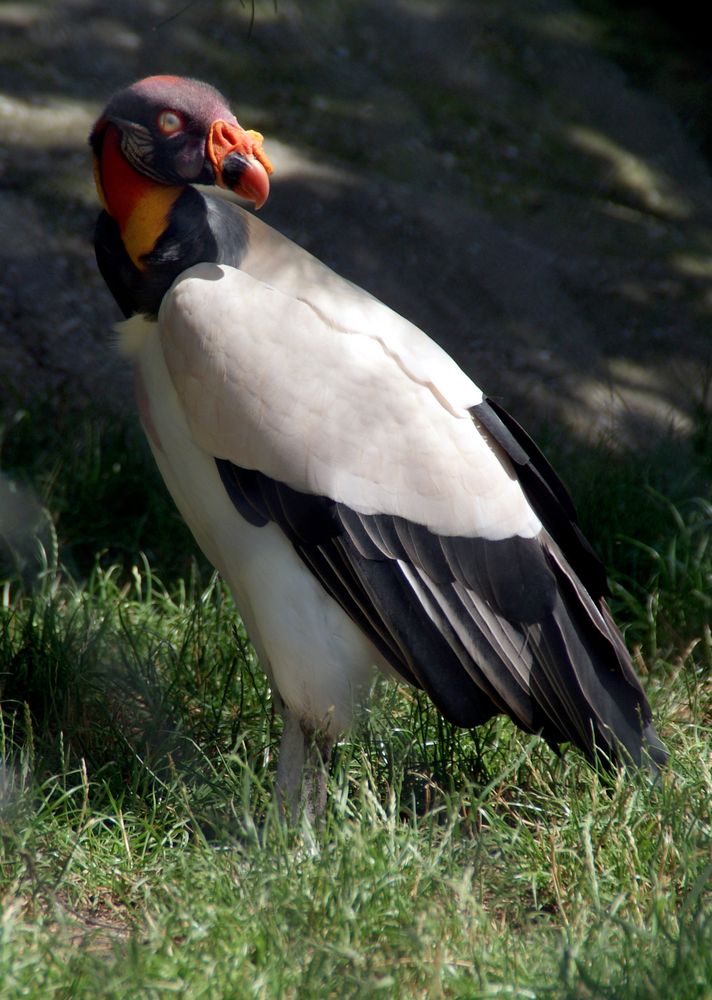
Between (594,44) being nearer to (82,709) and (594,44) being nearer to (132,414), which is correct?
(132,414)

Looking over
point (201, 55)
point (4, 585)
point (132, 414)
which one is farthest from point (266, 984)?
point (201, 55)

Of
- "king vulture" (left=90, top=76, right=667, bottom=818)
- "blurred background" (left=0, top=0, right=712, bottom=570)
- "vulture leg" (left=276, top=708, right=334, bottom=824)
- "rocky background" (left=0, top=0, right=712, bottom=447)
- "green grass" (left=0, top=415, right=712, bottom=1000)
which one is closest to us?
"green grass" (left=0, top=415, right=712, bottom=1000)

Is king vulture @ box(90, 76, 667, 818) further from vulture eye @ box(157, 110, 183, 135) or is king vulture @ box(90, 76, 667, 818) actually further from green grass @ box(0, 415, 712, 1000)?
green grass @ box(0, 415, 712, 1000)

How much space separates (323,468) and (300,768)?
2.43 feet

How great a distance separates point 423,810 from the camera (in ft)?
9.34

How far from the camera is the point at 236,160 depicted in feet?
8.23

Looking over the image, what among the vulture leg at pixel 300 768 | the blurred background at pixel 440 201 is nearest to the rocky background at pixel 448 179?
the blurred background at pixel 440 201

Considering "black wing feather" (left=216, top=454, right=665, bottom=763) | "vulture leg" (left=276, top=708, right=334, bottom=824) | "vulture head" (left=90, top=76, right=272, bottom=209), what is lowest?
"vulture leg" (left=276, top=708, right=334, bottom=824)

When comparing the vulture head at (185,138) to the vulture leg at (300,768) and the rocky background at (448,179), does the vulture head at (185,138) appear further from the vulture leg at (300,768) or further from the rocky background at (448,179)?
the rocky background at (448,179)

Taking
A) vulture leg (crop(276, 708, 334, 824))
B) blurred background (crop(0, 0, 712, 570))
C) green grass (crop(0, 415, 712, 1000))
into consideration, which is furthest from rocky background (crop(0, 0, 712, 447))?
vulture leg (crop(276, 708, 334, 824))

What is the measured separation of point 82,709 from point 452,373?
3.86 feet

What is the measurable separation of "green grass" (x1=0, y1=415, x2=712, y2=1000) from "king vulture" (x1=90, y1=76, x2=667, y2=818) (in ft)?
0.66

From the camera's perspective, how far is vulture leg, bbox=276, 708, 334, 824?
8.62ft

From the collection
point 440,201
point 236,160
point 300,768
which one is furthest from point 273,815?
point 440,201
